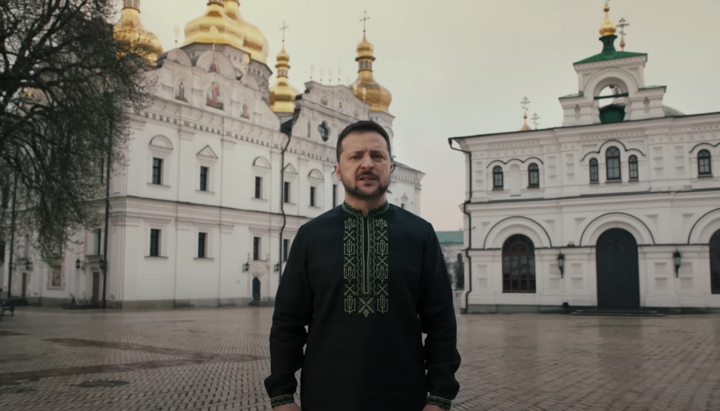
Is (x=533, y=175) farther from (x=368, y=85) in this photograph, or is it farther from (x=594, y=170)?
(x=368, y=85)

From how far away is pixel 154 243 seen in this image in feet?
122

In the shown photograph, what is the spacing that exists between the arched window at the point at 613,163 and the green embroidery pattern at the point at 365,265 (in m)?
29.7

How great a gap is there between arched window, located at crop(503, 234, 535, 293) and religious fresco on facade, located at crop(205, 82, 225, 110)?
20793 millimetres

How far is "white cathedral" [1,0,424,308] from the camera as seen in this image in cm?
3597

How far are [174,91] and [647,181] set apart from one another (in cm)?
2660

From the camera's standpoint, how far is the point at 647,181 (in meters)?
29.8

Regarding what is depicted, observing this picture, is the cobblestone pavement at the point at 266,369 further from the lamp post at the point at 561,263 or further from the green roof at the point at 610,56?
the green roof at the point at 610,56

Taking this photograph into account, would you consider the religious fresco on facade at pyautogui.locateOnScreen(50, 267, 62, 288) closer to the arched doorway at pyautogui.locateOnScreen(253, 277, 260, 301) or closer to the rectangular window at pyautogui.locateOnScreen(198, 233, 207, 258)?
the rectangular window at pyautogui.locateOnScreen(198, 233, 207, 258)

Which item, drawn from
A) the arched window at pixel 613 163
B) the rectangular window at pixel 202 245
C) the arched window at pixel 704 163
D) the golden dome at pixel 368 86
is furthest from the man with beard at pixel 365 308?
the golden dome at pixel 368 86

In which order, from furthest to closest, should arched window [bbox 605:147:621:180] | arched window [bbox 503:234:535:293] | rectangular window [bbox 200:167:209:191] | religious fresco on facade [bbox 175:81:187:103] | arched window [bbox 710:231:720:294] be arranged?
1. rectangular window [bbox 200:167:209:191]
2. religious fresco on facade [bbox 175:81:187:103]
3. arched window [bbox 503:234:535:293]
4. arched window [bbox 605:147:621:180]
5. arched window [bbox 710:231:720:294]

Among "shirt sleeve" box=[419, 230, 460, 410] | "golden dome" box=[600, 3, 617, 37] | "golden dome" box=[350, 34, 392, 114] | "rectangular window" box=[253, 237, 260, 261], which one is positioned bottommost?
"shirt sleeve" box=[419, 230, 460, 410]

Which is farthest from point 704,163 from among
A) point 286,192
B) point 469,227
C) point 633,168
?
point 286,192

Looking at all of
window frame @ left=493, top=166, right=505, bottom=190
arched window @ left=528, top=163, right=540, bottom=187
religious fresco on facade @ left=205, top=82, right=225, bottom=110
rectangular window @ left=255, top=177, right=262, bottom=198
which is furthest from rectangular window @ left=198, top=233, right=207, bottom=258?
arched window @ left=528, top=163, right=540, bottom=187

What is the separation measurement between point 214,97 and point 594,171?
23.7m
